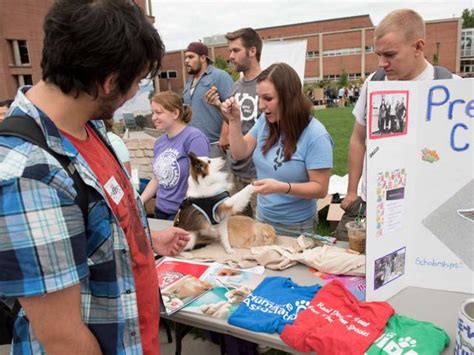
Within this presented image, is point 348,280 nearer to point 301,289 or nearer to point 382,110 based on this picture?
point 301,289

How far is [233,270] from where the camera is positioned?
186 centimetres

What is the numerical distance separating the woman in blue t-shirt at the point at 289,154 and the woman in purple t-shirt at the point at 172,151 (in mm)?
482

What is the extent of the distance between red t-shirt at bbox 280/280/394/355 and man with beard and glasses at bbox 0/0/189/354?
0.57 m

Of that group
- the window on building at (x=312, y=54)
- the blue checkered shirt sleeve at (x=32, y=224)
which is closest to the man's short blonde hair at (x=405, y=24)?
the blue checkered shirt sleeve at (x=32, y=224)

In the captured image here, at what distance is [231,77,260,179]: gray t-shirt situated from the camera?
3367mm

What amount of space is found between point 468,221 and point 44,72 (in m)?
Answer: 1.55

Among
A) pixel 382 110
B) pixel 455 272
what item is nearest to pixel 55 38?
pixel 382 110

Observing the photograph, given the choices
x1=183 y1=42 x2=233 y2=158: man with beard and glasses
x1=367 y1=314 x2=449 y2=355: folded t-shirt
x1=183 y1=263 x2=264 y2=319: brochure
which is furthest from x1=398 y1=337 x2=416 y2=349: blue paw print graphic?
x1=183 y1=42 x2=233 y2=158: man with beard and glasses

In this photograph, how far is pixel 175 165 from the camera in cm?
269

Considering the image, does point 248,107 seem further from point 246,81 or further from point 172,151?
point 172,151

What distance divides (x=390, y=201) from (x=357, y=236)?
53 centimetres

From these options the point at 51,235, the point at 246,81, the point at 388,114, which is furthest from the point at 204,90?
the point at 51,235

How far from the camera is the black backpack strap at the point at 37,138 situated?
0.79 metres

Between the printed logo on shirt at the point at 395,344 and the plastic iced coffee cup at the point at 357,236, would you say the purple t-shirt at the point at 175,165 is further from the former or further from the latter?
the printed logo on shirt at the point at 395,344
